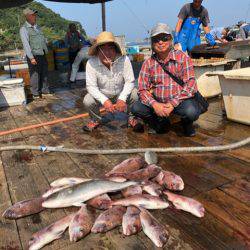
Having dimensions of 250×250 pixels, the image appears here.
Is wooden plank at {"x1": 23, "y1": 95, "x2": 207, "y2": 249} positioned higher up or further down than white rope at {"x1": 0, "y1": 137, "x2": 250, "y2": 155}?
further down

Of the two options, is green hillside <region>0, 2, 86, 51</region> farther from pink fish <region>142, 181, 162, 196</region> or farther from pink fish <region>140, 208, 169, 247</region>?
pink fish <region>140, 208, 169, 247</region>

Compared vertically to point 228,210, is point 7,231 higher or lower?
lower

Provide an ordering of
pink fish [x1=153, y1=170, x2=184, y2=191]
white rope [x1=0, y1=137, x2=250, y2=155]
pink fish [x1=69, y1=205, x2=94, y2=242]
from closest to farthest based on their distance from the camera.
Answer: pink fish [x1=69, y1=205, x2=94, y2=242] → pink fish [x1=153, y1=170, x2=184, y2=191] → white rope [x1=0, y1=137, x2=250, y2=155]

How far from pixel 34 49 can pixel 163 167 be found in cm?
568

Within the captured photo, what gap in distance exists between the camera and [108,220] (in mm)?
2654

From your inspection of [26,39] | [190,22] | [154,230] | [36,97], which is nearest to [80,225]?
[154,230]

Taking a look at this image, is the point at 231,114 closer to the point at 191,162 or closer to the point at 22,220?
the point at 191,162

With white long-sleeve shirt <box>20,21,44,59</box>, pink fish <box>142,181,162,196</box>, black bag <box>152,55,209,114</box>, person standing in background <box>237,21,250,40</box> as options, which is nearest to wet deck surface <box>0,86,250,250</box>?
pink fish <box>142,181,162,196</box>

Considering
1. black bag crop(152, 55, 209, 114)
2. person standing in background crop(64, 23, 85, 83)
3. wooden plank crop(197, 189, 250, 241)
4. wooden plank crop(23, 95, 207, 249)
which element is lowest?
wooden plank crop(23, 95, 207, 249)

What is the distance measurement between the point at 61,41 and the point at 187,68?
9.77 meters

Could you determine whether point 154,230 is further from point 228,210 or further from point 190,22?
point 190,22

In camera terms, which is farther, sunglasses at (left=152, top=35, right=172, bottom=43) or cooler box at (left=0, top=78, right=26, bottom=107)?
Answer: cooler box at (left=0, top=78, right=26, bottom=107)

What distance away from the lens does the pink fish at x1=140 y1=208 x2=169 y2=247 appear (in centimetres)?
242

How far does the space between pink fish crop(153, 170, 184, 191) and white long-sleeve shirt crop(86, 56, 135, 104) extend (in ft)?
6.30
